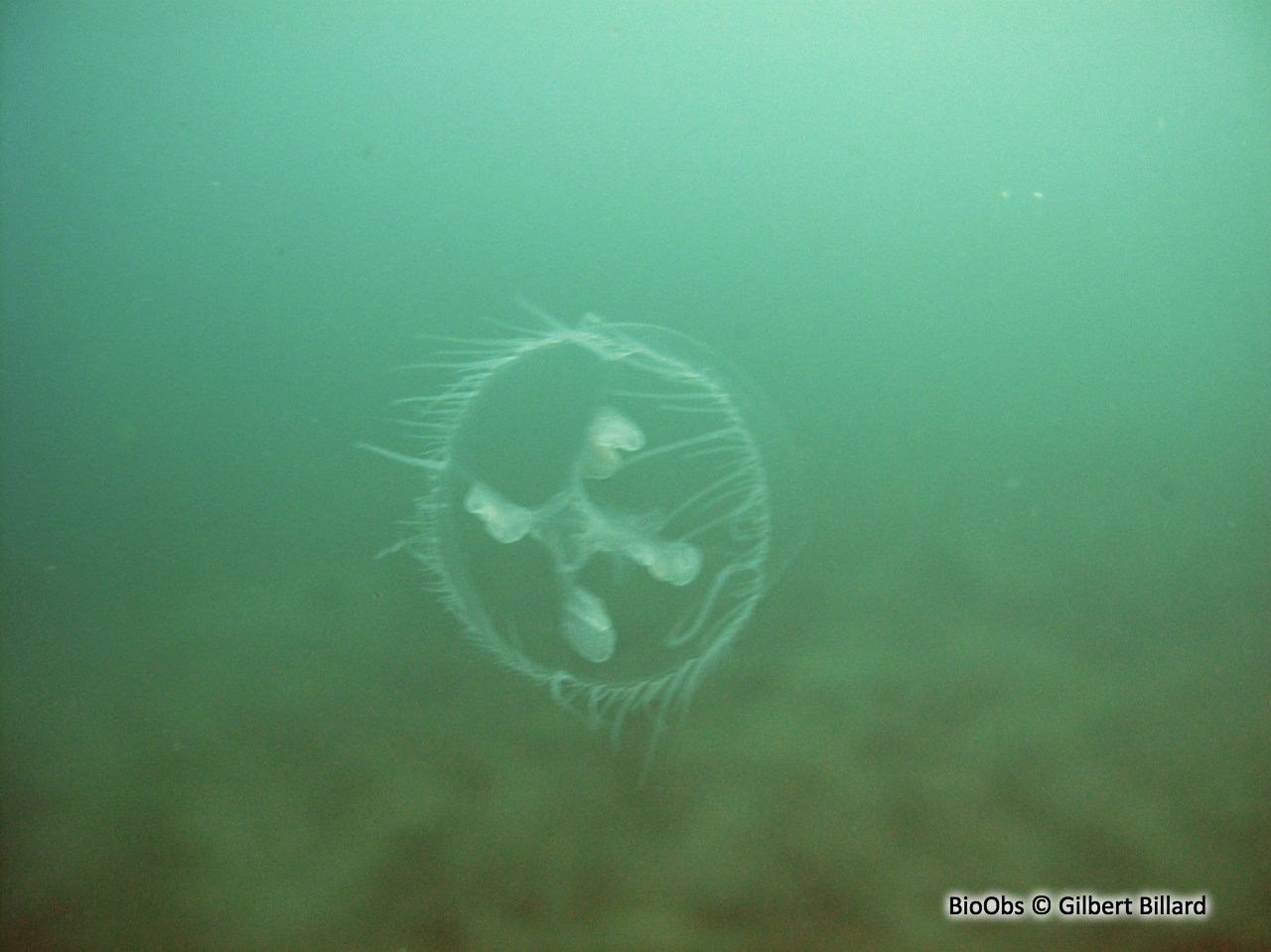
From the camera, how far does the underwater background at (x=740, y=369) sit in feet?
6.16

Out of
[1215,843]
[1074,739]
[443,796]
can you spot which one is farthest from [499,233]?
[1215,843]

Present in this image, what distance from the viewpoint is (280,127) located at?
188cm

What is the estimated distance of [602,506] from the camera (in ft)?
6.33

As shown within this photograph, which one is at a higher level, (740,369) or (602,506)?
(740,369)

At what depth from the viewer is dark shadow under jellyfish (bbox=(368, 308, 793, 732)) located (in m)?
1.92

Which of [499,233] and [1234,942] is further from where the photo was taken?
[1234,942]

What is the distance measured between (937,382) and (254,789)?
1.67 m

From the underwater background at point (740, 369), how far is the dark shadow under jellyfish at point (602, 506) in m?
0.06

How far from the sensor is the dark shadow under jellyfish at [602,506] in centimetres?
192

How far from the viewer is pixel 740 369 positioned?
191 centimetres

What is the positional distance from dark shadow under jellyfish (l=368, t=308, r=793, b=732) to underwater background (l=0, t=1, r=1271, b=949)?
0.06 metres

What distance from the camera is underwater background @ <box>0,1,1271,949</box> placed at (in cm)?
188

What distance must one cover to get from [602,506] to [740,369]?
0.41 m

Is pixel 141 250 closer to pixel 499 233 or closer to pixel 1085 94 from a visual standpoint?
pixel 499 233
